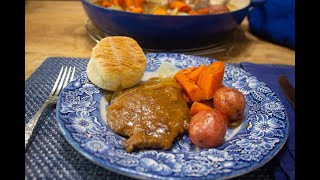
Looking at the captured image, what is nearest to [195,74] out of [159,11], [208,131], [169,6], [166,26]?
[208,131]

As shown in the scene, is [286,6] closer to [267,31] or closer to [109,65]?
[267,31]

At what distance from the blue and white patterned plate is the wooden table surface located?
50 cm

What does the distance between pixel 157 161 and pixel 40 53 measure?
989 millimetres

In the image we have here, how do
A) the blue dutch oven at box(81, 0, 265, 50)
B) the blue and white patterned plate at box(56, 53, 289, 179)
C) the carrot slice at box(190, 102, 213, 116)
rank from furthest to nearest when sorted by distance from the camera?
the blue dutch oven at box(81, 0, 265, 50) → the carrot slice at box(190, 102, 213, 116) → the blue and white patterned plate at box(56, 53, 289, 179)

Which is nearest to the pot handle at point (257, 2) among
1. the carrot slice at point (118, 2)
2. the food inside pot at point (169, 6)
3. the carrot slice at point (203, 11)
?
the food inside pot at point (169, 6)

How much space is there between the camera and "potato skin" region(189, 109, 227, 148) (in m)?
0.74

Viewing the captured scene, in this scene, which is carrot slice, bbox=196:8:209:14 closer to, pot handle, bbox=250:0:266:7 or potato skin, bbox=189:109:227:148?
pot handle, bbox=250:0:266:7

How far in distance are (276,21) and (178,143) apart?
1.04 m

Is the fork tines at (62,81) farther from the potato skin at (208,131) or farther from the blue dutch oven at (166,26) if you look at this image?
the potato skin at (208,131)

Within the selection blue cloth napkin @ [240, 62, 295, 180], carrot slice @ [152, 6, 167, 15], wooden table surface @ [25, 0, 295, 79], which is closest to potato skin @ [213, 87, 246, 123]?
blue cloth napkin @ [240, 62, 295, 180]

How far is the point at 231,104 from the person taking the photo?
0.85m

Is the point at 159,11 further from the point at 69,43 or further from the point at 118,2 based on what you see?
the point at 69,43

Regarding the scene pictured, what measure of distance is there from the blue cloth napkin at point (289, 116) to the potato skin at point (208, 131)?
0.15 metres

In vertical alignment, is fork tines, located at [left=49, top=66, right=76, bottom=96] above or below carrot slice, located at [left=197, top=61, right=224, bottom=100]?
below
